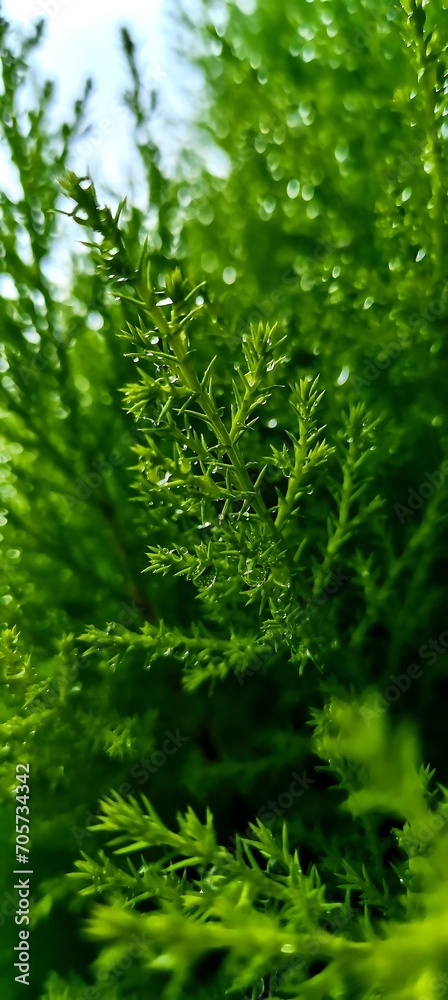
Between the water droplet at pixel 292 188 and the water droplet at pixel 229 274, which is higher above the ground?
the water droplet at pixel 292 188

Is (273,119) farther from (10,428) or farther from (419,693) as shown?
(419,693)

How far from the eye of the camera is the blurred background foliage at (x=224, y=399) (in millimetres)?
451

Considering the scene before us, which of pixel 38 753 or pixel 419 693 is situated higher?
pixel 419 693

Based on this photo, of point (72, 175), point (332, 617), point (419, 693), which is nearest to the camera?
point (72, 175)

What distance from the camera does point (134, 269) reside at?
0.28 metres

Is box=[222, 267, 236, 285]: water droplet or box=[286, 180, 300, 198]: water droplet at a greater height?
box=[286, 180, 300, 198]: water droplet

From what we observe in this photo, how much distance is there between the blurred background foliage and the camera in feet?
1.48

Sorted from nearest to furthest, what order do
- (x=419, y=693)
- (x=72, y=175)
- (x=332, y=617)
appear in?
1. (x=72, y=175)
2. (x=332, y=617)
3. (x=419, y=693)

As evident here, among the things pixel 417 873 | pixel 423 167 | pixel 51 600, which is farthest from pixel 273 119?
pixel 417 873

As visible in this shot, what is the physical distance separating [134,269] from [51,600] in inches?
12.0

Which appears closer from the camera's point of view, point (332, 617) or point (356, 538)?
point (332, 617)

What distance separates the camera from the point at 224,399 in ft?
1.49

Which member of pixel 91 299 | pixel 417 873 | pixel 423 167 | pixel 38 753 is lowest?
pixel 38 753

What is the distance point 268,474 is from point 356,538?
3.6 inches
